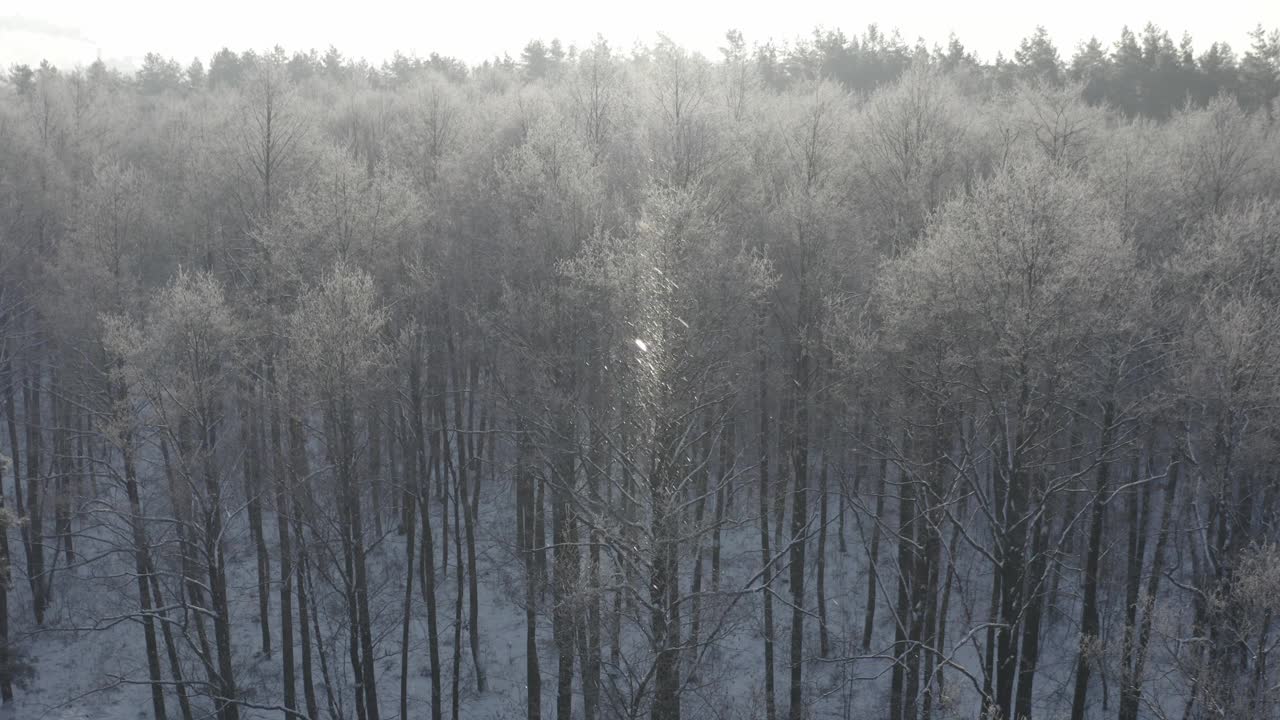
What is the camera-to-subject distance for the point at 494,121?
32594mm

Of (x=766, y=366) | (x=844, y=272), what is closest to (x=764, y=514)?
(x=766, y=366)

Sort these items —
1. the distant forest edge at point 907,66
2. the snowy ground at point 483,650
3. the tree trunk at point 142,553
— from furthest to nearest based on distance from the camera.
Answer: the distant forest edge at point 907,66 → the snowy ground at point 483,650 → the tree trunk at point 142,553

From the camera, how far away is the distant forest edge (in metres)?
53.3

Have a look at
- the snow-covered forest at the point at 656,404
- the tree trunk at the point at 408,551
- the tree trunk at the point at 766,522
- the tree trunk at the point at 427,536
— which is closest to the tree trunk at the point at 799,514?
the snow-covered forest at the point at 656,404

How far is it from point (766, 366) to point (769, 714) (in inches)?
354

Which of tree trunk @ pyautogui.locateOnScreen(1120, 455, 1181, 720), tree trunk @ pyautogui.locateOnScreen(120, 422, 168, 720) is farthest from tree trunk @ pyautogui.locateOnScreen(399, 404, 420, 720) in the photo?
tree trunk @ pyautogui.locateOnScreen(1120, 455, 1181, 720)

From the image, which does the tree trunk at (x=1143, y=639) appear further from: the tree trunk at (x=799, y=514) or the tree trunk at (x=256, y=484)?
the tree trunk at (x=256, y=484)

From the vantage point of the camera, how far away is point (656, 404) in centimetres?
1523

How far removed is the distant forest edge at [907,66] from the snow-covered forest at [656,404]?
2018 cm

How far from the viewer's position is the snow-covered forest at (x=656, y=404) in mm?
15133

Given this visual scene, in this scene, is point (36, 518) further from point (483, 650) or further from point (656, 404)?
point (656, 404)

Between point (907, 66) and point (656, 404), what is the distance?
5475 cm

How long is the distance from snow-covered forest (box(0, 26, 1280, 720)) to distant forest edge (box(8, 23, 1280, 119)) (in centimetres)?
2018

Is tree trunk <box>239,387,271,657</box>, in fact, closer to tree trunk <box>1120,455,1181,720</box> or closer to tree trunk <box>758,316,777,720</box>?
tree trunk <box>758,316,777,720</box>
